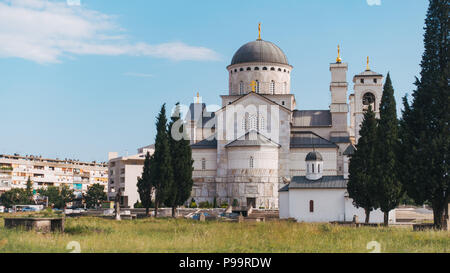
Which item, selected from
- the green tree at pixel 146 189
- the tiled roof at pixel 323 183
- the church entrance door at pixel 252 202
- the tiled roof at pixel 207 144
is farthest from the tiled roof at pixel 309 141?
the green tree at pixel 146 189

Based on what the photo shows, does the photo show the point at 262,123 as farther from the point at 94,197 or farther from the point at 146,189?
the point at 94,197

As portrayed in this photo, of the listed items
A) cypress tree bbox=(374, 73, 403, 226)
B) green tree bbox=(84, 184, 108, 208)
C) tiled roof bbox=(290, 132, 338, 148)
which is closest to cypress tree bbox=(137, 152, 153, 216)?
tiled roof bbox=(290, 132, 338, 148)

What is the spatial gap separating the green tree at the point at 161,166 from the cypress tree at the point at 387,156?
45.5ft

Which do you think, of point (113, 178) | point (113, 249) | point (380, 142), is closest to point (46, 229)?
point (113, 249)

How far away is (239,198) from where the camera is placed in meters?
48.2

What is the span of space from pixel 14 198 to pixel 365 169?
156ft

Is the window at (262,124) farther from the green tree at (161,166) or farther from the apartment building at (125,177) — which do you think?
the apartment building at (125,177)

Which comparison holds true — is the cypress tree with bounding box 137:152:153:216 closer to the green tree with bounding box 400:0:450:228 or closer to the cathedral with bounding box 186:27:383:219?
the cathedral with bounding box 186:27:383:219

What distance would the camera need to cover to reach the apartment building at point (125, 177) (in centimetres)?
7206

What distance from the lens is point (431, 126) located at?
23812mm

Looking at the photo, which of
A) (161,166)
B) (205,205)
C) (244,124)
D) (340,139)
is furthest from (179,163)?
(340,139)
